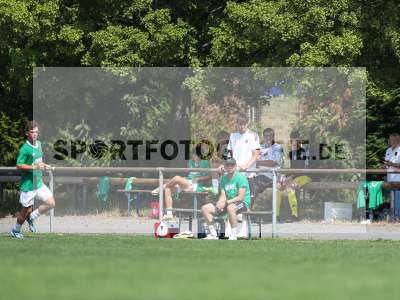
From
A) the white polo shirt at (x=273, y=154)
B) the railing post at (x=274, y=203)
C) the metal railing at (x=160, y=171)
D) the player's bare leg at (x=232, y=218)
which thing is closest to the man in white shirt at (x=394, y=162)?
→ the metal railing at (x=160, y=171)

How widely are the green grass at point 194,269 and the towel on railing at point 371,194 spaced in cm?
398

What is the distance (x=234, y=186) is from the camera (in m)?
18.0

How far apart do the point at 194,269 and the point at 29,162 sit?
758cm

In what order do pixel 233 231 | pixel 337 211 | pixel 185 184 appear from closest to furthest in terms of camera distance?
pixel 233 231
pixel 185 184
pixel 337 211

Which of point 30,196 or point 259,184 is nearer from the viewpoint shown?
point 30,196

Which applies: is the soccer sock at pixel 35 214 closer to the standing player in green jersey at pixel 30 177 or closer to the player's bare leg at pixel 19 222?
the standing player in green jersey at pixel 30 177

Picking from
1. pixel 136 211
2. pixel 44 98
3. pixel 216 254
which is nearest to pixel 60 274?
pixel 216 254

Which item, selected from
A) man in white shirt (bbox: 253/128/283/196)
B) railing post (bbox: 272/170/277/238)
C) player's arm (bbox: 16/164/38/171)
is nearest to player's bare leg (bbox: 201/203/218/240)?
railing post (bbox: 272/170/277/238)

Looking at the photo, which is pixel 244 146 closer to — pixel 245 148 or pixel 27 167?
pixel 245 148

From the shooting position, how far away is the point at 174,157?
89.0 ft

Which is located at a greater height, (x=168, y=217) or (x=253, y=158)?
(x=253, y=158)

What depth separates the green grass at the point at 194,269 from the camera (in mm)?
8859

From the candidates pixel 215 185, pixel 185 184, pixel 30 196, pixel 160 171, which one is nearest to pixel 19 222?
pixel 30 196

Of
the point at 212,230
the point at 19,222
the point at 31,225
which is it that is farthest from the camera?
the point at 31,225
